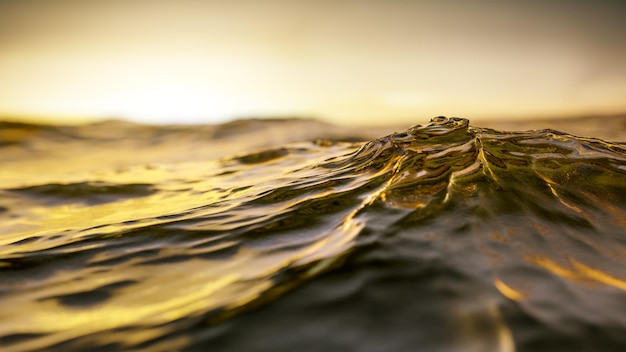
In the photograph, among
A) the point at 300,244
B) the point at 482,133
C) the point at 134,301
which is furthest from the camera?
the point at 482,133

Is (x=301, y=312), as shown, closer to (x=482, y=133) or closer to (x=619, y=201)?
(x=619, y=201)

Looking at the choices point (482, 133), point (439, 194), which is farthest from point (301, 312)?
point (482, 133)

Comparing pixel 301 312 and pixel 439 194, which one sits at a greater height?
pixel 439 194

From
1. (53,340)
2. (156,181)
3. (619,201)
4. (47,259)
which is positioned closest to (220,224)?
(47,259)

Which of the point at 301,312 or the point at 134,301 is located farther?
the point at 134,301

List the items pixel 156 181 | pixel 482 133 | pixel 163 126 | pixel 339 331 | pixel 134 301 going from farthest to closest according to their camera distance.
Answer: pixel 163 126 < pixel 156 181 < pixel 482 133 < pixel 134 301 < pixel 339 331

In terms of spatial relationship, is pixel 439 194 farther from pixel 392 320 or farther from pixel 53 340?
pixel 53 340
